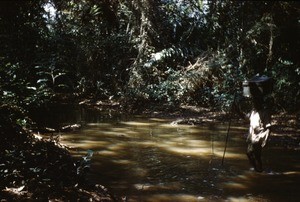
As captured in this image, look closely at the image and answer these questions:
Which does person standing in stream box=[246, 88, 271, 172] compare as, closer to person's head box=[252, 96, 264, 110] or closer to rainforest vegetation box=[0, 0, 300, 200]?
person's head box=[252, 96, 264, 110]

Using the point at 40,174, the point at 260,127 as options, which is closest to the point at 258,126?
the point at 260,127

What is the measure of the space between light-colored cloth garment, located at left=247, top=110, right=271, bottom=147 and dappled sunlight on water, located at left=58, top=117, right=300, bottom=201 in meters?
0.70

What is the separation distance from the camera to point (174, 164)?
7.71 m

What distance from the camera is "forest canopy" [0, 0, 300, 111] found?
42.8 ft

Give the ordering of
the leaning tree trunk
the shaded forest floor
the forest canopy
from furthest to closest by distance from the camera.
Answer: the leaning tree trunk, the forest canopy, the shaded forest floor

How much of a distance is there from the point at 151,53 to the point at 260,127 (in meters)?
9.89

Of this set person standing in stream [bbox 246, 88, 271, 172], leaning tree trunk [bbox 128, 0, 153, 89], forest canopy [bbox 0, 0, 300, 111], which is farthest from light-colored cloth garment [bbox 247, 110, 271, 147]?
leaning tree trunk [bbox 128, 0, 153, 89]

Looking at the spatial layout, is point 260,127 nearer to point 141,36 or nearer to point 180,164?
point 180,164

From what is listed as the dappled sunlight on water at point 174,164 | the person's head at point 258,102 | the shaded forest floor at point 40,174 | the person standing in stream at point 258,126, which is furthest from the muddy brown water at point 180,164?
the person's head at point 258,102

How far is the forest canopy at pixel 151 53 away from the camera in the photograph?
1305 centimetres

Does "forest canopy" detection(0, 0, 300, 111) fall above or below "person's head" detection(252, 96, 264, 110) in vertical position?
above

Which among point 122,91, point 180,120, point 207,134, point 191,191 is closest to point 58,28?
point 122,91

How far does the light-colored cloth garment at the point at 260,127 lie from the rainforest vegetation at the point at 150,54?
4885mm

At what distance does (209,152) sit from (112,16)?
1134 cm
